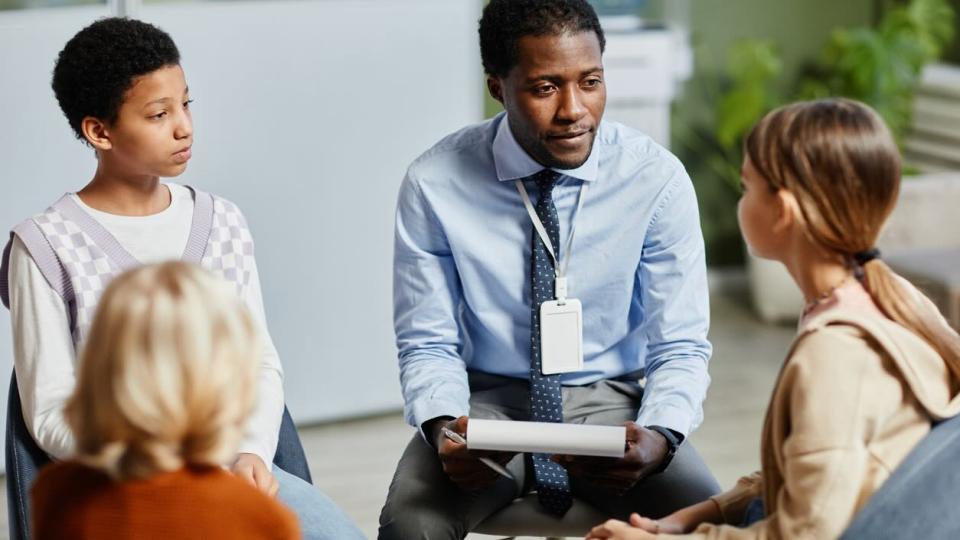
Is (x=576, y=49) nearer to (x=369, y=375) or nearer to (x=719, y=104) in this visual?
(x=369, y=375)

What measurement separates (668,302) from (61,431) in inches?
36.5

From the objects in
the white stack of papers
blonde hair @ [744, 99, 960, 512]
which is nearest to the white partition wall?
the white stack of papers

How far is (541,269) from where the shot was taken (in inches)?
81.1

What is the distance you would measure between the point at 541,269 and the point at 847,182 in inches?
26.0

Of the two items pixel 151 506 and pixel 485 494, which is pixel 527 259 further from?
pixel 151 506

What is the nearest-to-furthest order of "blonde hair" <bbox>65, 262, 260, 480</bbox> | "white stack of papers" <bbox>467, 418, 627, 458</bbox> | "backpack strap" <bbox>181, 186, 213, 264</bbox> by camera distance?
"blonde hair" <bbox>65, 262, 260, 480</bbox> < "white stack of papers" <bbox>467, 418, 627, 458</bbox> < "backpack strap" <bbox>181, 186, 213, 264</bbox>

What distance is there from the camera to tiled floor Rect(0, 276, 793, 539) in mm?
3182

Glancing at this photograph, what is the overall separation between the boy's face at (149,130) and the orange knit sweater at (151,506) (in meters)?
0.66

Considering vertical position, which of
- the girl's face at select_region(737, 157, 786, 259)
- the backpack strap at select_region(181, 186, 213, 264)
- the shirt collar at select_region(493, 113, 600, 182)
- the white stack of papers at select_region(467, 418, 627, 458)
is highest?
the girl's face at select_region(737, 157, 786, 259)

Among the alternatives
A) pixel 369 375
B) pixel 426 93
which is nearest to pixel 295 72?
pixel 426 93

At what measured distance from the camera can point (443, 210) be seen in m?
2.10

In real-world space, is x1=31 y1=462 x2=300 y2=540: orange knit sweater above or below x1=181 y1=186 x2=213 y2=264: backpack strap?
below

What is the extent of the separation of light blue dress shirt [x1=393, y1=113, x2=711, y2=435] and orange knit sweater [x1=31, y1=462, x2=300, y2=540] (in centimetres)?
69

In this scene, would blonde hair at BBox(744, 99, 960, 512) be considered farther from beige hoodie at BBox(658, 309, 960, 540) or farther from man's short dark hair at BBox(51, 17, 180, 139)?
man's short dark hair at BBox(51, 17, 180, 139)
